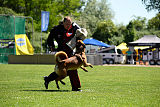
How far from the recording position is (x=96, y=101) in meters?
7.71

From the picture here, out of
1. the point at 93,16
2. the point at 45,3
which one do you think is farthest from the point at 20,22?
the point at 93,16

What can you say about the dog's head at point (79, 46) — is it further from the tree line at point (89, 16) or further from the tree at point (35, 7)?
the tree at point (35, 7)

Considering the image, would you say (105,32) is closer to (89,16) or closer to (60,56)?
(89,16)

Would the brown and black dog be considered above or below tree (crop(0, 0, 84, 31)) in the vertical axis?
below

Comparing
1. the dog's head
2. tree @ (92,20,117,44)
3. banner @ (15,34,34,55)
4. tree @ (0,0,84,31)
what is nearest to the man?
the dog's head

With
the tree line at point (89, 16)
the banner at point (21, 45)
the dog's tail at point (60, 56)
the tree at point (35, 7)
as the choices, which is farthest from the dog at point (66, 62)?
the tree at point (35, 7)

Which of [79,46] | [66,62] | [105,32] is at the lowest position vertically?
[66,62]

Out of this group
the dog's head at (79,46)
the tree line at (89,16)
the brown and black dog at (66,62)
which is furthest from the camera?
the tree line at (89,16)

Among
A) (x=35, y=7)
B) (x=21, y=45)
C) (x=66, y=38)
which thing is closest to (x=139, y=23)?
(x=35, y=7)

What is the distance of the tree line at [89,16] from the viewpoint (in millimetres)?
63294

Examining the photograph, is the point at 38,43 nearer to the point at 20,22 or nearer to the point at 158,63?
the point at 20,22

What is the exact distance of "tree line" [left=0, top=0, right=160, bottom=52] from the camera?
63.3 meters

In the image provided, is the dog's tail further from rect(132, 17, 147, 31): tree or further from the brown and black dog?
rect(132, 17, 147, 31): tree

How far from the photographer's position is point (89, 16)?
81812mm
